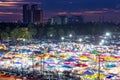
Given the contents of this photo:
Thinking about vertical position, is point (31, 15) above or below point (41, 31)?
above

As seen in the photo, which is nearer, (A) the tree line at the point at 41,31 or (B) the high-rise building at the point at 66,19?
(A) the tree line at the point at 41,31

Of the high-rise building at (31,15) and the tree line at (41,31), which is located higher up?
the high-rise building at (31,15)

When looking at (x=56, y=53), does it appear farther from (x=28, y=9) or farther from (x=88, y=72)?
(x=28, y=9)

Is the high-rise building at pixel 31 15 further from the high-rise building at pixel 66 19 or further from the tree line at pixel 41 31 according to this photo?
the tree line at pixel 41 31

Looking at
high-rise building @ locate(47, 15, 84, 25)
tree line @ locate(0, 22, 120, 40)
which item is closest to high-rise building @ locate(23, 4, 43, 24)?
high-rise building @ locate(47, 15, 84, 25)

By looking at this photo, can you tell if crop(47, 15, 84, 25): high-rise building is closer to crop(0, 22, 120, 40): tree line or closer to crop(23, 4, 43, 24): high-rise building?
crop(23, 4, 43, 24): high-rise building

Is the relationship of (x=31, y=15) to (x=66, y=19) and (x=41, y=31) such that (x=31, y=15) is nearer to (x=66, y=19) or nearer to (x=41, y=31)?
(x=66, y=19)

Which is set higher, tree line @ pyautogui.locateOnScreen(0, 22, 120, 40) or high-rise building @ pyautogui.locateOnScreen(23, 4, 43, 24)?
high-rise building @ pyautogui.locateOnScreen(23, 4, 43, 24)

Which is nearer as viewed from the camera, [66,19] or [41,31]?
[41,31]

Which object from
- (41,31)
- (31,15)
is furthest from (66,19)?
(41,31)

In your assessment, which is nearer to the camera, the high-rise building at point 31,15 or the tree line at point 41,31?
the tree line at point 41,31

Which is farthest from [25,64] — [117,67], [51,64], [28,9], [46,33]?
[28,9]

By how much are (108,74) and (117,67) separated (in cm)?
412

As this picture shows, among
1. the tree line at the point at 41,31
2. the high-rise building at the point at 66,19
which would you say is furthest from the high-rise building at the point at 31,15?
the tree line at the point at 41,31
